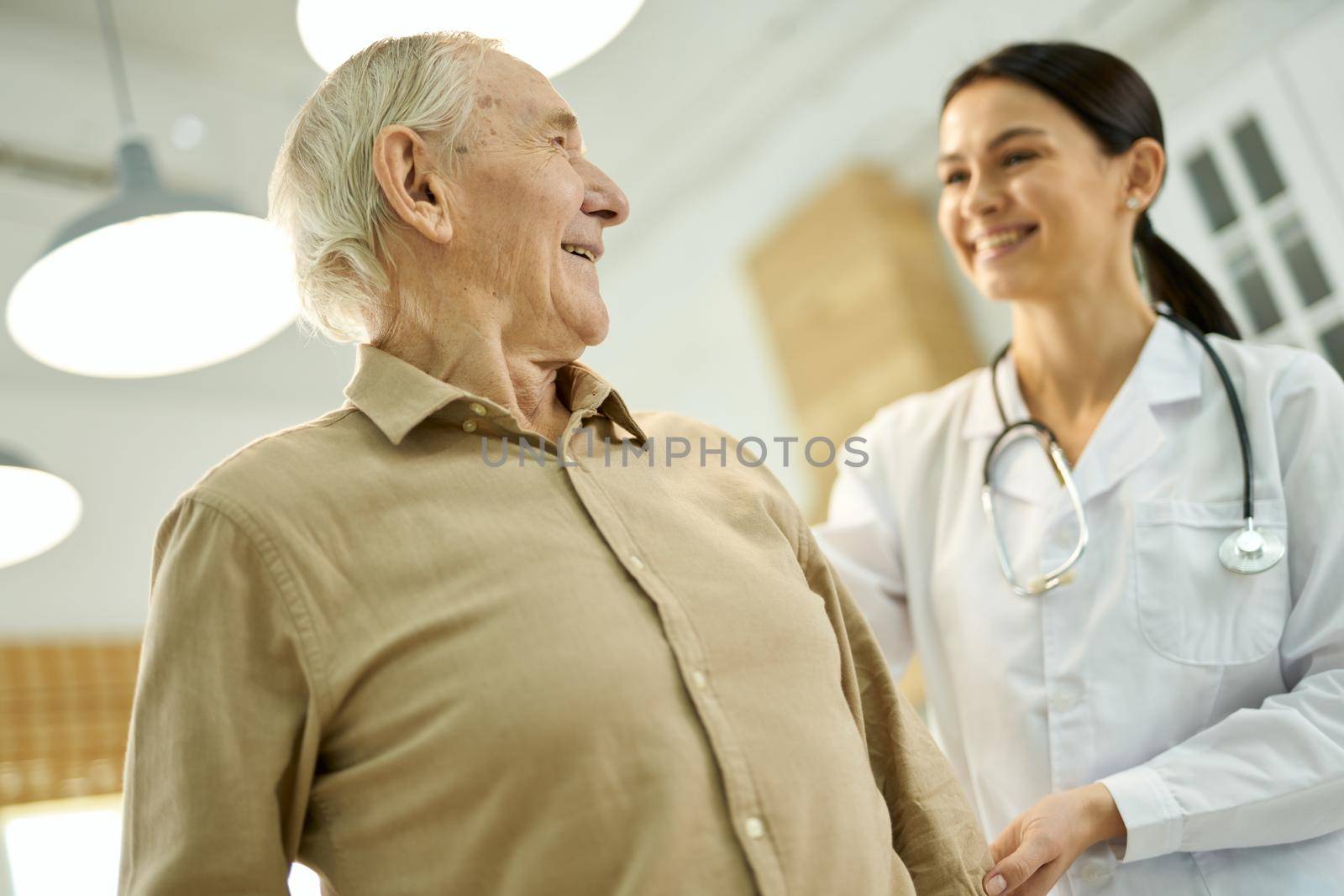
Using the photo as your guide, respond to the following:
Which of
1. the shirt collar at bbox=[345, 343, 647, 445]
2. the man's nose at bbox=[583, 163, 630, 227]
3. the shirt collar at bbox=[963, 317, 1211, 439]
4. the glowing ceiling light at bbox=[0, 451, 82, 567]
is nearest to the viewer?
the shirt collar at bbox=[345, 343, 647, 445]

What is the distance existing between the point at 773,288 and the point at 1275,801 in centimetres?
304

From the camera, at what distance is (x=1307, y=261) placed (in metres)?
3.04

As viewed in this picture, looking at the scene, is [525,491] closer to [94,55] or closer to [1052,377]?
[1052,377]

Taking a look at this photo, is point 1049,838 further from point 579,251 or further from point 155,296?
point 155,296

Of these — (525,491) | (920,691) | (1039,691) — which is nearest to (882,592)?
(1039,691)

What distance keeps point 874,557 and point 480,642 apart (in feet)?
2.96

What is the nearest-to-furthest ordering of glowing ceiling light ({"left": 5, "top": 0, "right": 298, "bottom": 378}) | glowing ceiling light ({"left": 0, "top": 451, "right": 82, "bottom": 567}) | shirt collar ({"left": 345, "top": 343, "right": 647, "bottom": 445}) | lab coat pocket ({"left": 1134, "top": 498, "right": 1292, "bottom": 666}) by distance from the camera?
1. shirt collar ({"left": 345, "top": 343, "right": 647, "bottom": 445})
2. lab coat pocket ({"left": 1134, "top": 498, "right": 1292, "bottom": 666})
3. glowing ceiling light ({"left": 5, "top": 0, "right": 298, "bottom": 378})
4. glowing ceiling light ({"left": 0, "top": 451, "right": 82, "bottom": 567})

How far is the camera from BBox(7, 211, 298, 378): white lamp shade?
2.24 m

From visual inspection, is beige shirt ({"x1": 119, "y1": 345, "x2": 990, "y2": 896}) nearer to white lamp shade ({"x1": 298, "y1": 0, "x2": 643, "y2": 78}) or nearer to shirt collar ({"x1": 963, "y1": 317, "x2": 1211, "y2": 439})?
shirt collar ({"x1": 963, "y1": 317, "x2": 1211, "y2": 439})

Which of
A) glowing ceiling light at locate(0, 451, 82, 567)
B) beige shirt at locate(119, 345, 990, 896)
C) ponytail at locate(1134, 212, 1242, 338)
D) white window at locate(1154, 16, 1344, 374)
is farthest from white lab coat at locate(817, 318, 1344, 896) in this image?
glowing ceiling light at locate(0, 451, 82, 567)

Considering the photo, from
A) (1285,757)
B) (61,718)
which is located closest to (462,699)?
(1285,757)

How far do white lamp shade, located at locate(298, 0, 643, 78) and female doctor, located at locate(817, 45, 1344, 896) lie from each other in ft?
2.08

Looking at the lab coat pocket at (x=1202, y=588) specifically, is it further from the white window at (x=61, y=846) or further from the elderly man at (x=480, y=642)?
the white window at (x=61, y=846)

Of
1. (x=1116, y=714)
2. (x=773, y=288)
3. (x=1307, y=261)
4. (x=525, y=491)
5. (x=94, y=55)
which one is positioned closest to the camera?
(x=525, y=491)
